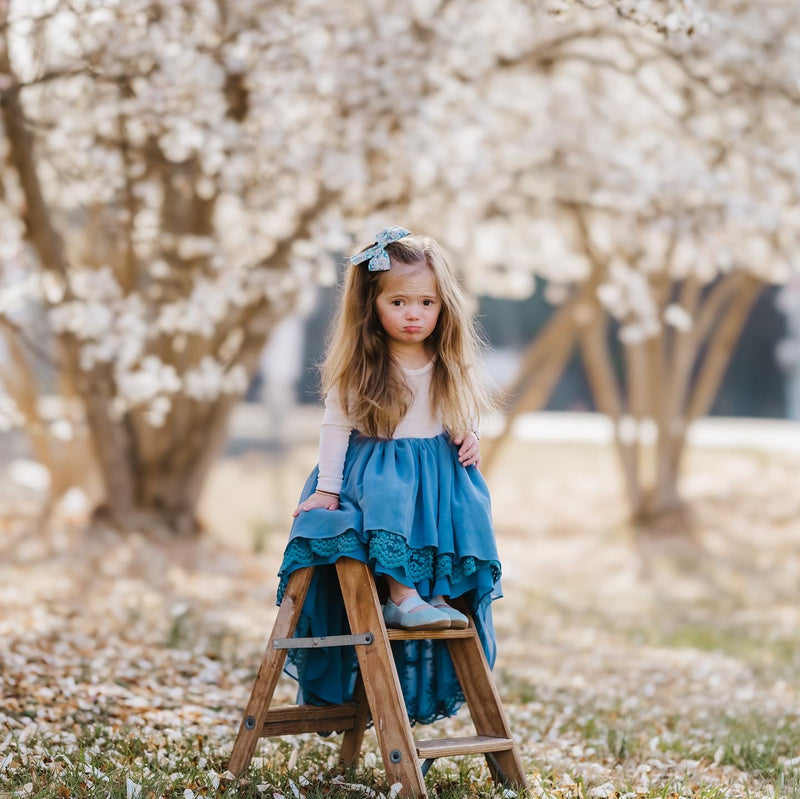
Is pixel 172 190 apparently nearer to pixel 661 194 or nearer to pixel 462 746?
pixel 661 194

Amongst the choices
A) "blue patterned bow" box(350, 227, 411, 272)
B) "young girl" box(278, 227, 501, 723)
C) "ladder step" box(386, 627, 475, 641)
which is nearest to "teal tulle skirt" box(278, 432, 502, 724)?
"young girl" box(278, 227, 501, 723)

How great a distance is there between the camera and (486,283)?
1092 cm

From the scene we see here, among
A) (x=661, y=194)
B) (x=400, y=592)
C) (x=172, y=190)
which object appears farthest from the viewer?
(x=172, y=190)

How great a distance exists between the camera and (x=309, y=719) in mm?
3256

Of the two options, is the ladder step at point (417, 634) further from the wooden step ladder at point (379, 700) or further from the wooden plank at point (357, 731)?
the wooden plank at point (357, 731)

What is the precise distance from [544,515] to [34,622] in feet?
26.9

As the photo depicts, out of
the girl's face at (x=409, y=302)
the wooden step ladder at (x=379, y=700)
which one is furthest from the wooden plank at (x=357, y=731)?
the girl's face at (x=409, y=302)

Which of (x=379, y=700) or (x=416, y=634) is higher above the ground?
(x=416, y=634)

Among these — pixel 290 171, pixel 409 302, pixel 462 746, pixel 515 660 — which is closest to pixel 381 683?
pixel 462 746

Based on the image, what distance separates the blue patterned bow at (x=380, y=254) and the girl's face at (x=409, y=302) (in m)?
0.04

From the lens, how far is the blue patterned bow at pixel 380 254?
10.1 ft

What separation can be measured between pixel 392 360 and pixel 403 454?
0.27 metres

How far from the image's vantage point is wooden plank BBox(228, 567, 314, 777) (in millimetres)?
3029

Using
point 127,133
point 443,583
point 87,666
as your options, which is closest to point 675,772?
point 443,583
